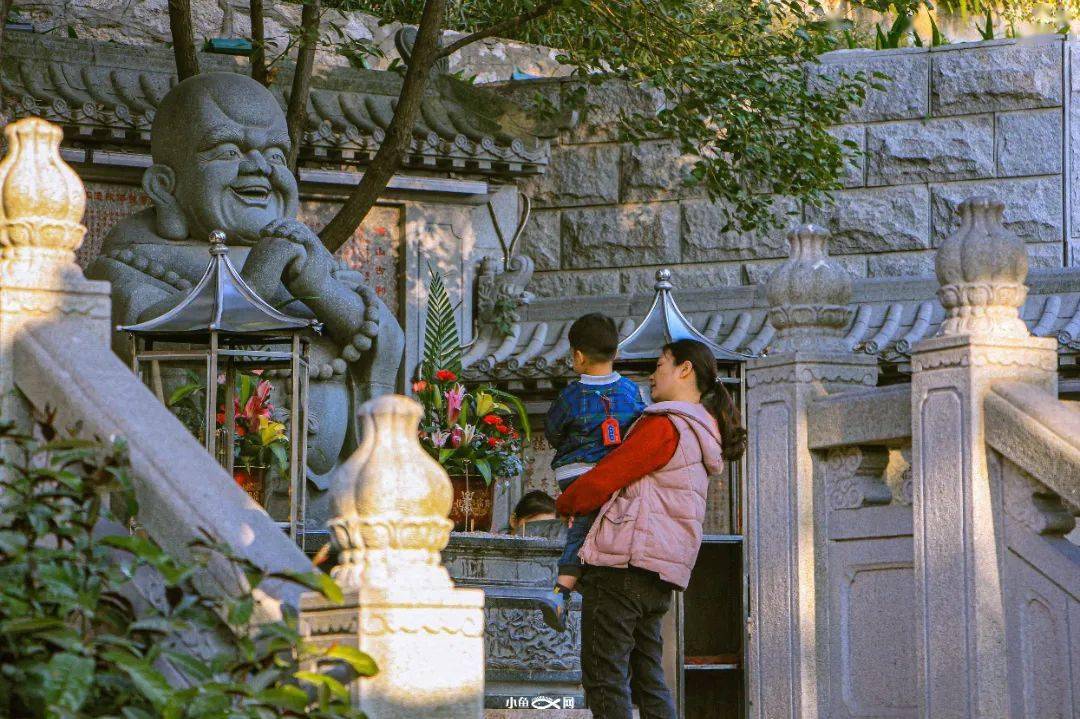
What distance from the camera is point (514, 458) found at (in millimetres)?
9195

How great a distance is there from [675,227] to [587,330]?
639 cm

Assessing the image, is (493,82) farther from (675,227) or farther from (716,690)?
(716,690)

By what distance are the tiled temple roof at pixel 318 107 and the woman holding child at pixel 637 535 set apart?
5.76 m

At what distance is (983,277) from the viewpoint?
5777 millimetres

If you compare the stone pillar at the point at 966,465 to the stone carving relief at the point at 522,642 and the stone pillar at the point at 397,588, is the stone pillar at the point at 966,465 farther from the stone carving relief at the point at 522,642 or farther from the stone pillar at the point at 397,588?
the stone carving relief at the point at 522,642

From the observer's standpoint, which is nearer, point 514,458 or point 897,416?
point 897,416

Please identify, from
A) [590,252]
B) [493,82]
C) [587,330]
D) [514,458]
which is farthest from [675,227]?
[587,330]

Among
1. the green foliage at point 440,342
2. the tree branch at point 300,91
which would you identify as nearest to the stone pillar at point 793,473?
the green foliage at point 440,342

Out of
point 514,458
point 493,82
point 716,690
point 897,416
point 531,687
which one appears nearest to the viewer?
point 897,416

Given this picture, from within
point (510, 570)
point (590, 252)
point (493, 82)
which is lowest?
point (510, 570)

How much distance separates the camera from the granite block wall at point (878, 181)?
12.0 m

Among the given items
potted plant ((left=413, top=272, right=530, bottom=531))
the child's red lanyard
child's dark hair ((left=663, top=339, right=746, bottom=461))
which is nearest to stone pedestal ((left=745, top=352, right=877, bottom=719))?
child's dark hair ((left=663, top=339, right=746, bottom=461))

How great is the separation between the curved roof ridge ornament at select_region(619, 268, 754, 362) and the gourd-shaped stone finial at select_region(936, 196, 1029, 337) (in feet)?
10.8

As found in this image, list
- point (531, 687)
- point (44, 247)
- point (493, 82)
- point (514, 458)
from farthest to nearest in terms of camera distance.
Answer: point (493, 82) → point (514, 458) → point (531, 687) → point (44, 247)
